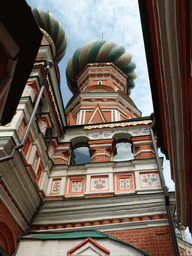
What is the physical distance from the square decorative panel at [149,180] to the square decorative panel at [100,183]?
3.01ft

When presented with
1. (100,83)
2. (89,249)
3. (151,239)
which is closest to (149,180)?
(151,239)

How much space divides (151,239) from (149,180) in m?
1.63

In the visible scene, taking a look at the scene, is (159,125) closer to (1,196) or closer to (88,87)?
(1,196)

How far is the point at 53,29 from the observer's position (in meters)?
15.5

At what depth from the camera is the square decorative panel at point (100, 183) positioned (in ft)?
24.2

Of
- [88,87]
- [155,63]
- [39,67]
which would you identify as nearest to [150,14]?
[155,63]

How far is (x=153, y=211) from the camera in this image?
6.52m

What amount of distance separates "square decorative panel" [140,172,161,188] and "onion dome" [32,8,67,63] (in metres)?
9.34

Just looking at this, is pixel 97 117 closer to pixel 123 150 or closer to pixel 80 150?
pixel 80 150

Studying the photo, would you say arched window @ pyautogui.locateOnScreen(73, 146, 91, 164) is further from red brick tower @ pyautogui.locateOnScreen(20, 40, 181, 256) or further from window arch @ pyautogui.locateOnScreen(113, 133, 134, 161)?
window arch @ pyautogui.locateOnScreen(113, 133, 134, 161)

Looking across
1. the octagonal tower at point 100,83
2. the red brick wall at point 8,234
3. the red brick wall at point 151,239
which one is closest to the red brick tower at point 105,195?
the red brick wall at point 151,239

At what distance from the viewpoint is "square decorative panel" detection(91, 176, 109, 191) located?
737cm

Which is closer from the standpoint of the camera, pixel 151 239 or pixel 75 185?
pixel 151 239

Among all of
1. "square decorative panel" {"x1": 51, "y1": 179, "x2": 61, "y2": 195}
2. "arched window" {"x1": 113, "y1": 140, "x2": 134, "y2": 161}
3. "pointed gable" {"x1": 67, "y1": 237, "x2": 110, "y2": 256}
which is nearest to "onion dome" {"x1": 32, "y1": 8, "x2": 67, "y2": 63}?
"arched window" {"x1": 113, "y1": 140, "x2": 134, "y2": 161}
